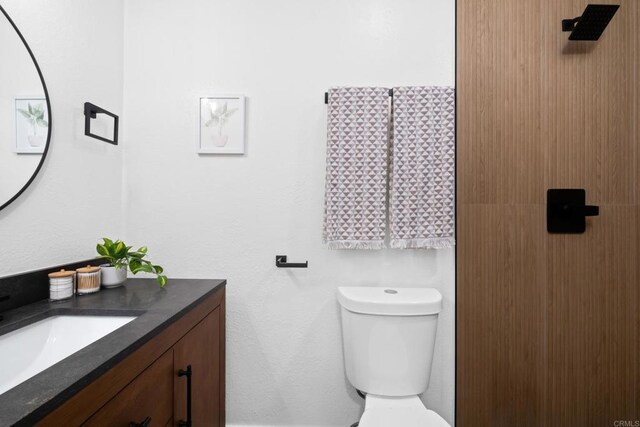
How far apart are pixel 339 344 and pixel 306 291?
296 millimetres

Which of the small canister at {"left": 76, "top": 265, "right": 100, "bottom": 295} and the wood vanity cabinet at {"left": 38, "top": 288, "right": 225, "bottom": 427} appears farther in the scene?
the small canister at {"left": 76, "top": 265, "right": 100, "bottom": 295}

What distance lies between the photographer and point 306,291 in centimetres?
137

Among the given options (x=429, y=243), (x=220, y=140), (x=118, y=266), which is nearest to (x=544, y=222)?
(x=429, y=243)

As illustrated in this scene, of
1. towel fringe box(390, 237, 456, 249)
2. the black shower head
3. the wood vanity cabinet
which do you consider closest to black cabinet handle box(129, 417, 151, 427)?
the wood vanity cabinet

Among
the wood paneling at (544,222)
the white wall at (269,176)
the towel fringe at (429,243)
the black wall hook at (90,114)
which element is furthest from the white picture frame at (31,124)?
the wood paneling at (544,222)

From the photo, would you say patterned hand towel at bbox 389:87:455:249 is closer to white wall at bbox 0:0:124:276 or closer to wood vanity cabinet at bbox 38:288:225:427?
wood vanity cabinet at bbox 38:288:225:427

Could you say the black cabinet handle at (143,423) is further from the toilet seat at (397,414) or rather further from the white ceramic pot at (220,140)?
the white ceramic pot at (220,140)

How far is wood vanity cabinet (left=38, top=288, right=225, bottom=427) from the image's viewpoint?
1.87 ft

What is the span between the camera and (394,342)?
116 cm

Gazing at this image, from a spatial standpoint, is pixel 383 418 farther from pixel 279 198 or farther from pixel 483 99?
pixel 483 99

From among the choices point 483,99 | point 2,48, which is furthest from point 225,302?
point 483,99

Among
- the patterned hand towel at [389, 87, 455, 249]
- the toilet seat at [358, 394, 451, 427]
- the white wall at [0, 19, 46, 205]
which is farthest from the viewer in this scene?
the patterned hand towel at [389, 87, 455, 249]

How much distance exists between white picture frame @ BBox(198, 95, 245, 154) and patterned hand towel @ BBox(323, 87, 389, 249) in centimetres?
45

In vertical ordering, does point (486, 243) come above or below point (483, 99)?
below
